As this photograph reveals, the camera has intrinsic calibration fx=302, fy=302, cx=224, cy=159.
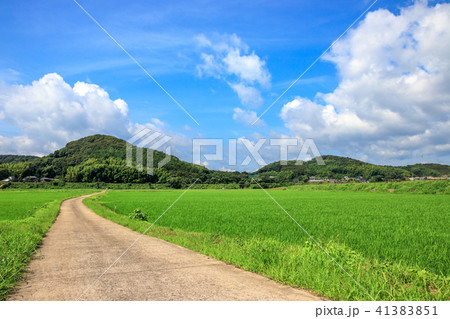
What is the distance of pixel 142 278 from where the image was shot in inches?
248

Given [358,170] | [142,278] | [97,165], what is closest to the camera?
[142,278]

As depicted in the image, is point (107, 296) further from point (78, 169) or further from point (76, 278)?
point (78, 169)

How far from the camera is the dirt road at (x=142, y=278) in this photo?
5266 millimetres

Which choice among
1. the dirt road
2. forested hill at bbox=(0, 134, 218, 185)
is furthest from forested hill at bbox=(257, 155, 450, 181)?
the dirt road

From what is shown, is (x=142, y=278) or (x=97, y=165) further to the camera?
(x=97, y=165)

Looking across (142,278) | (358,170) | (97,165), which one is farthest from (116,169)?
(358,170)

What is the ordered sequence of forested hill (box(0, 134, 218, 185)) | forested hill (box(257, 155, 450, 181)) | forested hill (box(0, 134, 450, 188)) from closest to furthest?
forested hill (box(0, 134, 450, 188)) → forested hill (box(0, 134, 218, 185)) → forested hill (box(257, 155, 450, 181))

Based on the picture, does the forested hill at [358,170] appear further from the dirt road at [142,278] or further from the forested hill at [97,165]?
the dirt road at [142,278]

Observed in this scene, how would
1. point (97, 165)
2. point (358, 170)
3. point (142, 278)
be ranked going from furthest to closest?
point (358, 170) → point (97, 165) → point (142, 278)

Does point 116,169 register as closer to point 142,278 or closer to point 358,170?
point 142,278

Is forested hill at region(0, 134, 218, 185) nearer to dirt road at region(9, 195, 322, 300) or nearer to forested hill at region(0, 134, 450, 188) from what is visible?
forested hill at region(0, 134, 450, 188)

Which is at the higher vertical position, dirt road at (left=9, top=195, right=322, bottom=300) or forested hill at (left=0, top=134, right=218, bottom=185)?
forested hill at (left=0, top=134, right=218, bottom=185)

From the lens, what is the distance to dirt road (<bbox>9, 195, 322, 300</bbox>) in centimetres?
527
